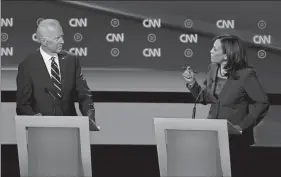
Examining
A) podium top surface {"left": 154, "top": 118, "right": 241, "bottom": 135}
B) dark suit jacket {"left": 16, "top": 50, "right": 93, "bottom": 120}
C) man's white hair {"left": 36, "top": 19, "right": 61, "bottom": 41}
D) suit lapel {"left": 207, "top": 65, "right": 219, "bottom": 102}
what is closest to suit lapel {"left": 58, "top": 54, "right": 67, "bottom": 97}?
dark suit jacket {"left": 16, "top": 50, "right": 93, "bottom": 120}

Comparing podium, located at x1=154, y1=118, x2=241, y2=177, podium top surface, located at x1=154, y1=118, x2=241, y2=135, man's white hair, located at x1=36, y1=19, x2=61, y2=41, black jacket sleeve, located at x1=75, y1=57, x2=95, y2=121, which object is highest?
man's white hair, located at x1=36, y1=19, x2=61, y2=41

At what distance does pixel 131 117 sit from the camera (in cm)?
482

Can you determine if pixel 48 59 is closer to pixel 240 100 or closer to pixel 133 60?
pixel 133 60

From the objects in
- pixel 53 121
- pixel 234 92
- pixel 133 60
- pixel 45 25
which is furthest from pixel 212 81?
pixel 53 121

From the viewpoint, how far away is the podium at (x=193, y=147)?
247cm

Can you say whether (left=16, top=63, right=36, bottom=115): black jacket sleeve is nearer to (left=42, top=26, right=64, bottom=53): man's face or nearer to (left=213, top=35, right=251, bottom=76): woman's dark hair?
(left=42, top=26, right=64, bottom=53): man's face

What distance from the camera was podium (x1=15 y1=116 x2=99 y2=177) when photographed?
2527 mm

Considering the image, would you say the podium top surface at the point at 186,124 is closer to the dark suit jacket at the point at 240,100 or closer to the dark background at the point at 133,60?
the dark suit jacket at the point at 240,100

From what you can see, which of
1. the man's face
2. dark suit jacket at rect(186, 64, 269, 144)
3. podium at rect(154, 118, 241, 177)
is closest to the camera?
podium at rect(154, 118, 241, 177)

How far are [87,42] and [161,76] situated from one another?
0.72 meters

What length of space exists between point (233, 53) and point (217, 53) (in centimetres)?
14

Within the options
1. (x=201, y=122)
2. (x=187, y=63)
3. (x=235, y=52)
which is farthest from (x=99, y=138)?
(x=201, y=122)

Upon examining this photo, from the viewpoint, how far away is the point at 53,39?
472 cm

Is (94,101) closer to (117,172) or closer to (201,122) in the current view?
(117,172)
